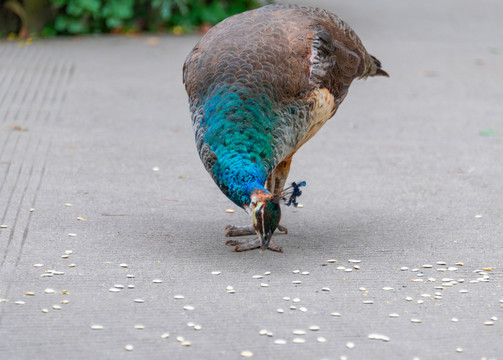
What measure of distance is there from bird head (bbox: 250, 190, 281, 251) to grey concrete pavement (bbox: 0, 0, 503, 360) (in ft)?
1.14

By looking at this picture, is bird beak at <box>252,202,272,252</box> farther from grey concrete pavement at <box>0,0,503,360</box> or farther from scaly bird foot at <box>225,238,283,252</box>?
scaly bird foot at <box>225,238,283,252</box>

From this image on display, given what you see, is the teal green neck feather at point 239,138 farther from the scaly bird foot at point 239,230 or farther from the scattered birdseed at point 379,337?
the scattered birdseed at point 379,337

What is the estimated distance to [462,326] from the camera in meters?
4.37

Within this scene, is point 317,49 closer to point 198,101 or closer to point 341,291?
point 198,101

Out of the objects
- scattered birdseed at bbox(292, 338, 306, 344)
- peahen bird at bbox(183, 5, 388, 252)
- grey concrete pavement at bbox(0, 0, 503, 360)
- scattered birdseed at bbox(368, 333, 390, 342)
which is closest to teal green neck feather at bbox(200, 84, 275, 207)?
peahen bird at bbox(183, 5, 388, 252)

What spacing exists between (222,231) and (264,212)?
1.22 metres

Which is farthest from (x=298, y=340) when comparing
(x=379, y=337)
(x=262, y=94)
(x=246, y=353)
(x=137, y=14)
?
(x=137, y=14)

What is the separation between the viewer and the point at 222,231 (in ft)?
19.0

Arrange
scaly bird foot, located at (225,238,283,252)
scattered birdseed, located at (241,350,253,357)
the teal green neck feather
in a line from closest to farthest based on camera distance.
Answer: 1. scattered birdseed, located at (241,350,253,357)
2. the teal green neck feather
3. scaly bird foot, located at (225,238,283,252)

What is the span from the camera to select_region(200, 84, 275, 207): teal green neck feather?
185 inches

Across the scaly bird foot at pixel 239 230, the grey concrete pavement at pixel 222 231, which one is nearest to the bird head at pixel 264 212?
the grey concrete pavement at pixel 222 231

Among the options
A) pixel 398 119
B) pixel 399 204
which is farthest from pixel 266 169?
pixel 398 119

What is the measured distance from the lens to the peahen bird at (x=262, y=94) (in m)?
4.75

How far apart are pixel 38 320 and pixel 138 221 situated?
168 cm
